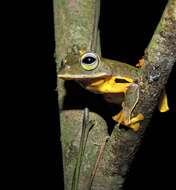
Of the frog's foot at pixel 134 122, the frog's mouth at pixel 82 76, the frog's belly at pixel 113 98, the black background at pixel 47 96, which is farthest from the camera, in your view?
the black background at pixel 47 96

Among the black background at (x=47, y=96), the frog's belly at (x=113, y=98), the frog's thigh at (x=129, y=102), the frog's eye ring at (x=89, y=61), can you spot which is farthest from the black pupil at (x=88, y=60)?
the black background at (x=47, y=96)

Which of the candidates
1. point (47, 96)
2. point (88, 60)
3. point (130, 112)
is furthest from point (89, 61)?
point (47, 96)

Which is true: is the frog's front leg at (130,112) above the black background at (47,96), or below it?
above

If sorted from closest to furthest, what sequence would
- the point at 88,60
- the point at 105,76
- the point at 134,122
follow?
the point at 134,122
the point at 88,60
the point at 105,76

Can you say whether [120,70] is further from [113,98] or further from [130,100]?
[130,100]

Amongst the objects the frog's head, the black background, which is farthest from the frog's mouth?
the black background

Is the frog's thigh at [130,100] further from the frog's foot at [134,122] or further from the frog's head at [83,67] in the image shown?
the frog's head at [83,67]

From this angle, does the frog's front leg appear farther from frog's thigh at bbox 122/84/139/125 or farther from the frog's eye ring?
the frog's eye ring

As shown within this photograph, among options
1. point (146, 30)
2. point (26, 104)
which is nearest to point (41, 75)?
point (26, 104)
